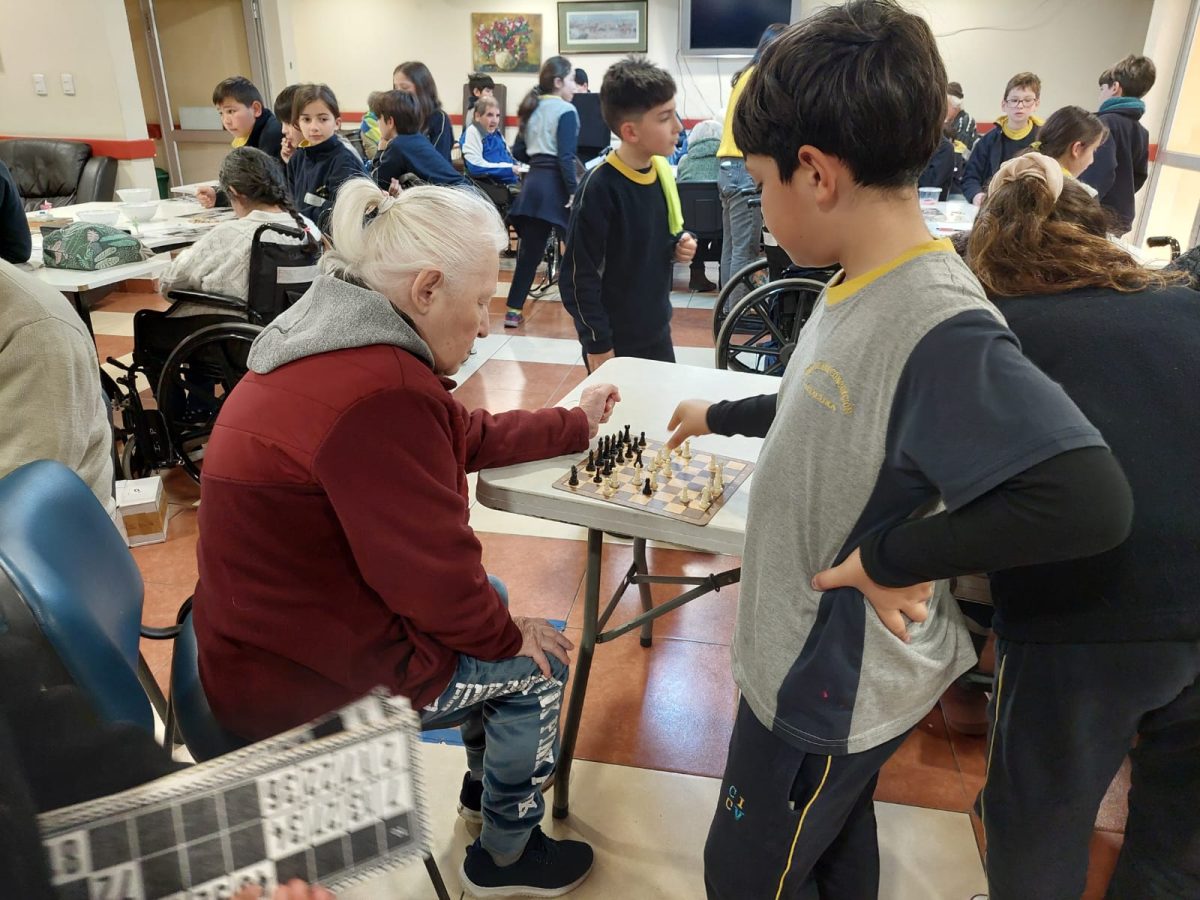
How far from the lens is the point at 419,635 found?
1.21m

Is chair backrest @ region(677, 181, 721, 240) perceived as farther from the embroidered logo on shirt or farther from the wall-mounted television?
the embroidered logo on shirt

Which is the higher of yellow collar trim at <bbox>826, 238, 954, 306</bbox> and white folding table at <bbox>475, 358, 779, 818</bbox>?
yellow collar trim at <bbox>826, 238, 954, 306</bbox>

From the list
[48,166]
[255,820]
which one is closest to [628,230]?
[255,820]

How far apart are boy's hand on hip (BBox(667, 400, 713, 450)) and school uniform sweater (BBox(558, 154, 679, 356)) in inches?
45.7

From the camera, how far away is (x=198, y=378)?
116 inches

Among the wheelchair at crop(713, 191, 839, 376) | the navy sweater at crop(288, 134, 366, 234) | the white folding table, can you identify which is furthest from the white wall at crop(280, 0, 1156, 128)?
→ the white folding table

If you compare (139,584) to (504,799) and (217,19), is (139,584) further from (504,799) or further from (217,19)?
(217,19)

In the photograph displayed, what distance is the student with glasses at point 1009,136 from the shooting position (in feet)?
15.9

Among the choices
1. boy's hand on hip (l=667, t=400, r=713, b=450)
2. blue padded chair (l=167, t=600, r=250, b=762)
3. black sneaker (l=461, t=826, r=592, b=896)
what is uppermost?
boy's hand on hip (l=667, t=400, r=713, b=450)

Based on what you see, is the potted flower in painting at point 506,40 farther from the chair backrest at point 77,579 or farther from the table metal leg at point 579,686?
the chair backrest at point 77,579

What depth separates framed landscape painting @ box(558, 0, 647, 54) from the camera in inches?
360

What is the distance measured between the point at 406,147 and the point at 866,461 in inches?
161

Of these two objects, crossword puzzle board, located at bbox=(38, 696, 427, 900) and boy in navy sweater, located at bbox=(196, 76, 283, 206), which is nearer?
crossword puzzle board, located at bbox=(38, 696, 427, 900)

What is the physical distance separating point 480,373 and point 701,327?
157 cm
